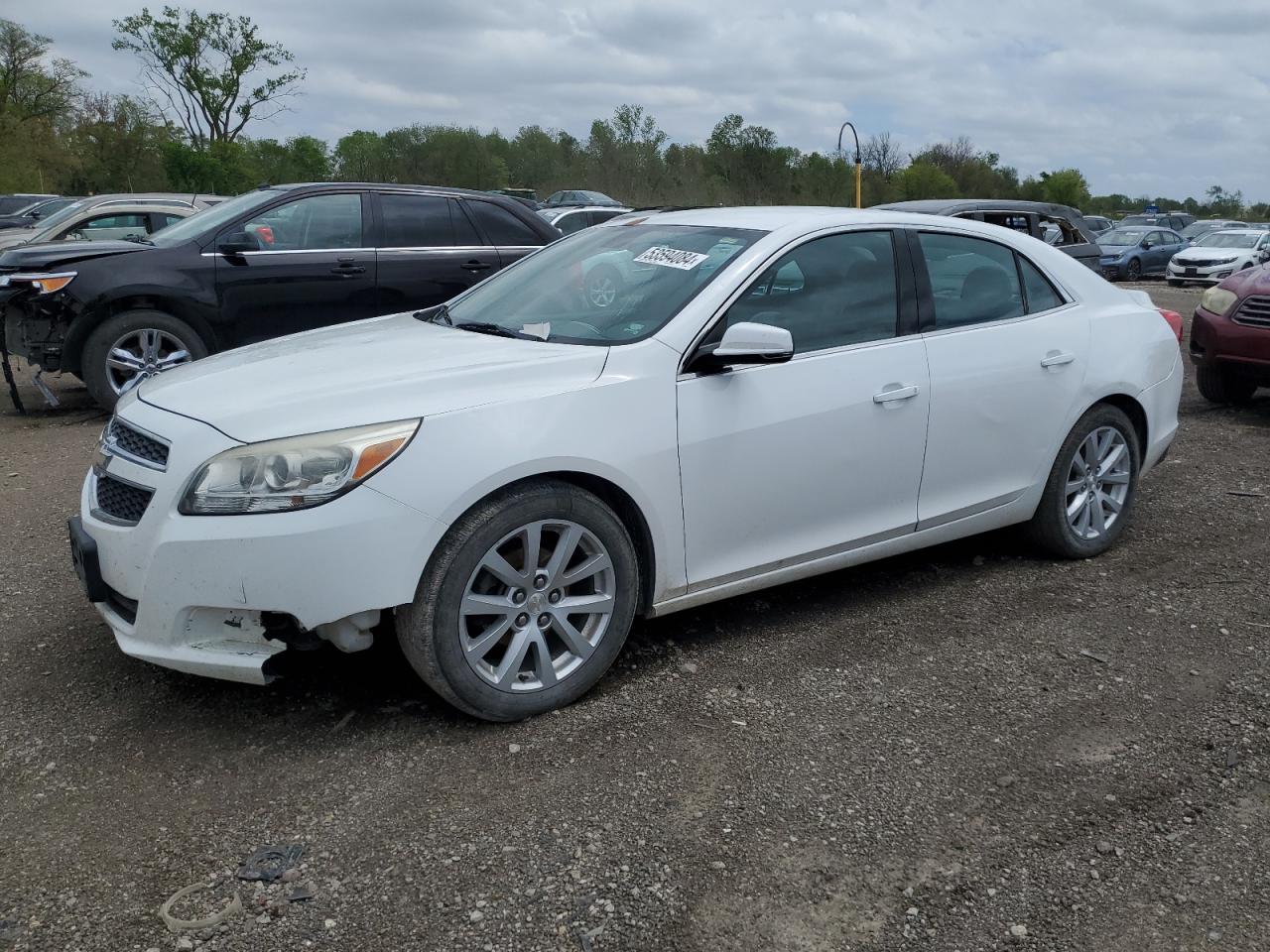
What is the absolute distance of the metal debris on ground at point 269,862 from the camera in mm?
2781

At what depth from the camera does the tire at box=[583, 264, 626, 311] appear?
411 centimetres

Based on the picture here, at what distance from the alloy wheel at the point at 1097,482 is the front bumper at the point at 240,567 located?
3.06 metres

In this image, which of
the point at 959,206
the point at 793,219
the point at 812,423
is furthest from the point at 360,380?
the point at 959,206

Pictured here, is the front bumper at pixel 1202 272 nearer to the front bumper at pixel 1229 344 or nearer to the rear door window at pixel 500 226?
the front bumper at pixel 1229 344

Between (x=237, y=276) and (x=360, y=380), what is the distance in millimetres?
5293

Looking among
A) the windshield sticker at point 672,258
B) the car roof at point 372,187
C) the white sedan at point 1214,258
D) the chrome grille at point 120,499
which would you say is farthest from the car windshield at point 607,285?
the white sedan at point 1214,258

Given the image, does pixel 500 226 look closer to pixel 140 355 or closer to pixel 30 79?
pixel 140 355

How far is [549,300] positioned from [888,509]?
1520 millimetres

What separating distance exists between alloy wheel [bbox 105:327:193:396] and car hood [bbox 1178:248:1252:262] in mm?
25972

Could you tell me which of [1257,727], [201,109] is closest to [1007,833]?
[1257,727]

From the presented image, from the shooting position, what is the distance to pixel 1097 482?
5066mm

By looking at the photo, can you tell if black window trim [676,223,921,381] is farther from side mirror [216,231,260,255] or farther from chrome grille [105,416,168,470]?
side mirror [216,231,260,255]

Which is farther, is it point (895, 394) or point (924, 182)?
point (924, 182)

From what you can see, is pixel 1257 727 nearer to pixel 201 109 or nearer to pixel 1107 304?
pixel 1107 304
